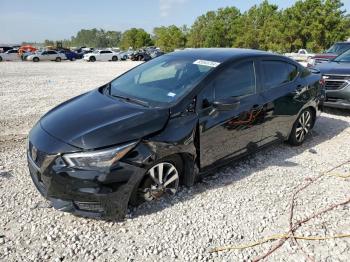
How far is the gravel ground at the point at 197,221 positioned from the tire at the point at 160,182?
15cm

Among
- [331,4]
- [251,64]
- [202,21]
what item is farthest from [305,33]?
[251,64]

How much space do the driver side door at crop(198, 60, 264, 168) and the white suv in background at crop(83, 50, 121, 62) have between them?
36.6 m

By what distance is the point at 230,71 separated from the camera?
4078 millimetres

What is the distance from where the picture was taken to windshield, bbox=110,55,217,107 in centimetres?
378

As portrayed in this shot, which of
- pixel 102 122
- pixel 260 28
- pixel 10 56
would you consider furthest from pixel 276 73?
pixel 260 28

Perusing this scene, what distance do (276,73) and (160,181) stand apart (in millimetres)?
2520

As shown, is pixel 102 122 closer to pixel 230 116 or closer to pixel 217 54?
pixel 230 116

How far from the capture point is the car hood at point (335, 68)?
7209mm

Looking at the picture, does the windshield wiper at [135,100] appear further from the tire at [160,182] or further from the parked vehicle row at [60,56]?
the parked vehicle row at [60,56]

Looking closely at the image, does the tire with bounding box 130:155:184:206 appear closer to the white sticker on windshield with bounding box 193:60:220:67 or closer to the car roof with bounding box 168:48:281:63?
the white sticker on windshield with bounding box 193:60:220:67

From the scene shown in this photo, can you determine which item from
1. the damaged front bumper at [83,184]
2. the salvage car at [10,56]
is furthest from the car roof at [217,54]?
the salvage car at [10,56]

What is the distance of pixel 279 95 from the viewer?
4707 mm

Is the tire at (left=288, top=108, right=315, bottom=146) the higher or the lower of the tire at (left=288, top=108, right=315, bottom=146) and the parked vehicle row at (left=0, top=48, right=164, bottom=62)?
the higher

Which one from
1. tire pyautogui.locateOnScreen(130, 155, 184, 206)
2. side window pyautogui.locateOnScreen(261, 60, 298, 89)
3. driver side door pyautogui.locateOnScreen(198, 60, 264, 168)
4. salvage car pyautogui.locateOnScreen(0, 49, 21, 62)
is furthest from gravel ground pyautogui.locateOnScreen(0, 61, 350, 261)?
salvage car pyautogui.locateOnScreen(0, 49, 21, 62)
